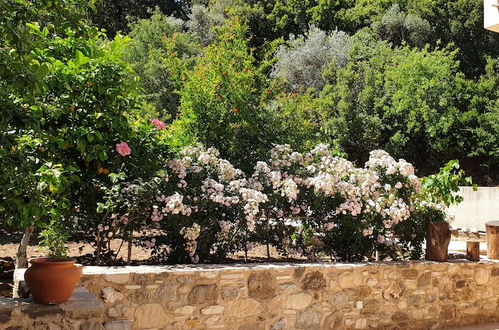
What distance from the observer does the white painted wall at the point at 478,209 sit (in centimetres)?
1260

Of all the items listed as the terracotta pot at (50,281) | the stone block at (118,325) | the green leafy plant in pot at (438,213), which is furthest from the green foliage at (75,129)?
the green leafy plant in pot at (438,213)

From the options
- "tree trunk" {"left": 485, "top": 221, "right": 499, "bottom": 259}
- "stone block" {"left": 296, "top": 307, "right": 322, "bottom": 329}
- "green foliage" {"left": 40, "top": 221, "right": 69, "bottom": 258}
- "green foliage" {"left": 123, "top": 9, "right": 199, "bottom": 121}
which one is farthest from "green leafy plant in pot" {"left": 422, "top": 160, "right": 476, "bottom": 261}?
"green foliage" {"left": 123, "top": 9, "right": 199, "bottom": 121}

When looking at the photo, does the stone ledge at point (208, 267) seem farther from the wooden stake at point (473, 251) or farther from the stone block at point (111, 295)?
the wooden stake at point (473, 251)

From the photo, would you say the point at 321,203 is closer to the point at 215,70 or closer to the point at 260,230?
the point at 260,230

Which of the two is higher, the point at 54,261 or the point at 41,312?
the point at 54,261

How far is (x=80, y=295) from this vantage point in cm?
384

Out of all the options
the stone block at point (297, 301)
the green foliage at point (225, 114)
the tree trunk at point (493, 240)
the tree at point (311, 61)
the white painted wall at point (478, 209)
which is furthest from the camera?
the tree at point (311, 61)

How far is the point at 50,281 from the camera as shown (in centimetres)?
341

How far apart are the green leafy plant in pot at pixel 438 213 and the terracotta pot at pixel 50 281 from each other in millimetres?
4239

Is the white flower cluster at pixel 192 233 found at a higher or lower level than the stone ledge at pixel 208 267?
higher

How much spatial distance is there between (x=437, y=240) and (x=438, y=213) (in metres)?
0.32

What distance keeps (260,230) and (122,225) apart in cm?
143

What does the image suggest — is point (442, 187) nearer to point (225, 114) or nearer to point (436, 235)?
point (436, 235)

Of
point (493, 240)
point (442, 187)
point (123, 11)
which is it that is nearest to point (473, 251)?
point (493, 240)
